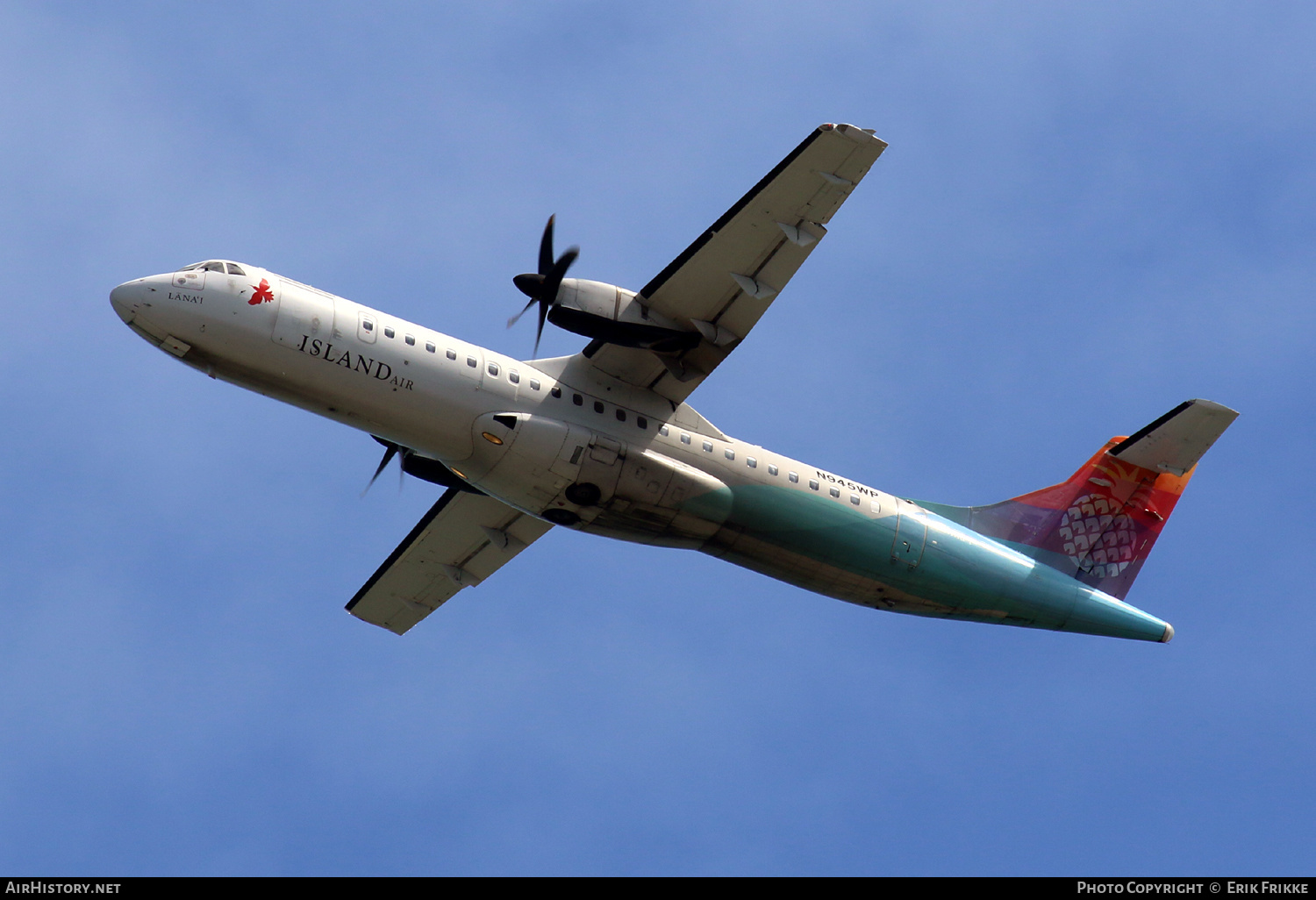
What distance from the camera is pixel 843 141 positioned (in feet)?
68.8

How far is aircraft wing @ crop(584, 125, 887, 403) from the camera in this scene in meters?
21.2

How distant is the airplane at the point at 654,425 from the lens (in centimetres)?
2091

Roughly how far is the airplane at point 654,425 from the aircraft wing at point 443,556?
0.20 feet

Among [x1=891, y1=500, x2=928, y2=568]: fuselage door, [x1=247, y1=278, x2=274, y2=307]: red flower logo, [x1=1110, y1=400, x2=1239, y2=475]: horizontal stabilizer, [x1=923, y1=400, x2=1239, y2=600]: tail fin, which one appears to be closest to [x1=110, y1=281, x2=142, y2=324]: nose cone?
[x1=247, y1=278, x2=274, y2=307]: red flower logo

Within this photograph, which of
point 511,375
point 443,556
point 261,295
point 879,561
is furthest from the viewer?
point 443,556

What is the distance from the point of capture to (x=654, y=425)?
22953mm

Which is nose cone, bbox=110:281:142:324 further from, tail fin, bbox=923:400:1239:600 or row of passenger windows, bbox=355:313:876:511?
tail fin, bbox=923:400:1239:600

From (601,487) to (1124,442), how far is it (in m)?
11.5

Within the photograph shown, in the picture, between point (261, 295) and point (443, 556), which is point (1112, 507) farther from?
point (261, 295)

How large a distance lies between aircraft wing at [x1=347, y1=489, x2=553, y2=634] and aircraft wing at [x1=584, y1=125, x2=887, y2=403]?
15.0ft

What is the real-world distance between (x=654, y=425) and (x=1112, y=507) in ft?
34.1

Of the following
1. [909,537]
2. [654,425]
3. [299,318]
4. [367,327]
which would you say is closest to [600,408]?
[654,425]

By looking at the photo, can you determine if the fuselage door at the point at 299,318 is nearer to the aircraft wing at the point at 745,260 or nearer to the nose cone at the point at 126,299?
the nose cone at the point at 126,299
